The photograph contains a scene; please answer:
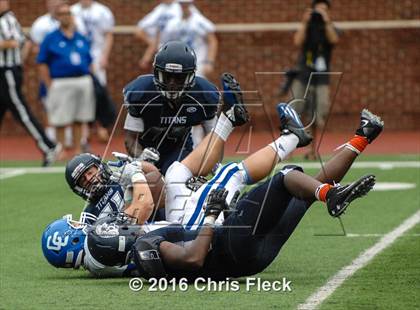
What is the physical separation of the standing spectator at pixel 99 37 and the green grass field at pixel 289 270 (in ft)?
17.8

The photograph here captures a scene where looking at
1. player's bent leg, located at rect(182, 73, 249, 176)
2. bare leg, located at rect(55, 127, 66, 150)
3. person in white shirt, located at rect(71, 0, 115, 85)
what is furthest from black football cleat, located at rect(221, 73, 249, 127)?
person in white shirt, located at rect(71, 0, 115, 85)

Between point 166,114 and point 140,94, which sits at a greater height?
point 140,94

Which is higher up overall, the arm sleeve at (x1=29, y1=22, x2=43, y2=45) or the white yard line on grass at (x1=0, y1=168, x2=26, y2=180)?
the arm sleeve at (x1=29, y1=22, x2=43, y2=45)

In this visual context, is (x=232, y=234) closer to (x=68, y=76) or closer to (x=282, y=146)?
(x=282, y=146)

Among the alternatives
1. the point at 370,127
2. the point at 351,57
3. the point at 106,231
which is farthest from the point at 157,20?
the point at 106,231

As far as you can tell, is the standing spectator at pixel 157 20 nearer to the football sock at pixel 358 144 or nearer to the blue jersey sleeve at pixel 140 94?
the blue jersey sleeve at pixel 140 94

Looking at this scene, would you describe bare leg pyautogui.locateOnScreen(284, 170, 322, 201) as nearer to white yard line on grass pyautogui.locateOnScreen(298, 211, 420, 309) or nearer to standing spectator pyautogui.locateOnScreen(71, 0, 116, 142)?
white yard line on grass pyautogui.locateOnScreen(298, 211, 420, 309)

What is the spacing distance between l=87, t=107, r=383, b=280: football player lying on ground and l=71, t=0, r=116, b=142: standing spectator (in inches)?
411

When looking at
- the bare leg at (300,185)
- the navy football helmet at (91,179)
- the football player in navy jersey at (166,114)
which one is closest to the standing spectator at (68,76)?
the football player in navy jersey at (166,114)

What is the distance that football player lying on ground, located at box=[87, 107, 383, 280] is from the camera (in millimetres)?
7707

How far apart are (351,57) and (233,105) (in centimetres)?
1187

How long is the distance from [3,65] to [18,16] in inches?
202

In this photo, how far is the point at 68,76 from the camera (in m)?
17.2

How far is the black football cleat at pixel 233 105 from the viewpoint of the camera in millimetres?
8914
